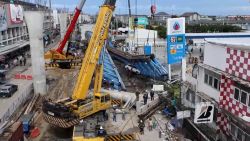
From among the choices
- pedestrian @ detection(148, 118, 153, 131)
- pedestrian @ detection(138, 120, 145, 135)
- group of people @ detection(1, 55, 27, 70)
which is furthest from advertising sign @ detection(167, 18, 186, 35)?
Result: group of people @ detection(1, 55, 27, 70)

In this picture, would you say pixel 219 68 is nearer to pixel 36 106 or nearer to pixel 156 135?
pixel 156 135

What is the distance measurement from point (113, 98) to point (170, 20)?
813cm

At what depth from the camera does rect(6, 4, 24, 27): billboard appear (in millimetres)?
57556

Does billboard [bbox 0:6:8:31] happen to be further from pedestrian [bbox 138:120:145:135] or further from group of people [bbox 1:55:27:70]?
pedestrian [bbox 138:120:145:135]

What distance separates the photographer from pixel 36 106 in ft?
94.9

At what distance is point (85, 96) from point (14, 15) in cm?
4445

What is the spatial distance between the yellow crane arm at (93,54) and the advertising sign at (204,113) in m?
8.83

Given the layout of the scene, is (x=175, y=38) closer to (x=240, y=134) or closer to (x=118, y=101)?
(x=118, y=101)

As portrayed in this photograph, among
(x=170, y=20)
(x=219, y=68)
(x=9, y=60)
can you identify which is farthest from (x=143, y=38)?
(x=219, y=68)

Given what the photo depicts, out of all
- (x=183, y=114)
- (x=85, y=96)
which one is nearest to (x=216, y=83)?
(x=183, y=114)

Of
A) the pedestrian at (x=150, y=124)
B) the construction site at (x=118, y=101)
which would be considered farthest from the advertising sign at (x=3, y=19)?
the pedestrian at (x=150, y=124)

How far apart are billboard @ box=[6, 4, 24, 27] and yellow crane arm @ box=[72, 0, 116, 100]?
37551 millimetres

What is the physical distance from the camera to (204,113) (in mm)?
17109

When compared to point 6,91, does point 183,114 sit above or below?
above
